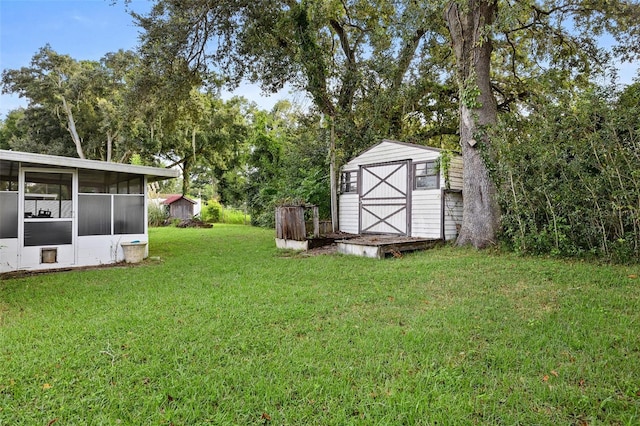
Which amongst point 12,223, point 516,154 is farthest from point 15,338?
point 516,154

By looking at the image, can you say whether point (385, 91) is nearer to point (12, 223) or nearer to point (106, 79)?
point (12, 223)

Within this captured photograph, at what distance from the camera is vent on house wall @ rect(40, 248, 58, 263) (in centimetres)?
678

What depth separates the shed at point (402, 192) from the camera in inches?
345

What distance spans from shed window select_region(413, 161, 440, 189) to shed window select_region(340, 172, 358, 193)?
2059 millimetres

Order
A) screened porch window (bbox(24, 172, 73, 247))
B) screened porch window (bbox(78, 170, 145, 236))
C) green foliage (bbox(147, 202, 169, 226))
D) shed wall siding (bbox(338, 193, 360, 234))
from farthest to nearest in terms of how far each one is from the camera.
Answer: green foliage (bbox(147, 202, 169, 226)) → shed wall siding (bbox(338, 193, 360, 234)) → screened porch window (bbox(78, 170, 145, 236)) → screened porch window (bbox(24, 172, 73, 247))

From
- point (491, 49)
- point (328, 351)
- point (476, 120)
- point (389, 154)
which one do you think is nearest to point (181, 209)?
point (389, 154)

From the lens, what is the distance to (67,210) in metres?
7.08

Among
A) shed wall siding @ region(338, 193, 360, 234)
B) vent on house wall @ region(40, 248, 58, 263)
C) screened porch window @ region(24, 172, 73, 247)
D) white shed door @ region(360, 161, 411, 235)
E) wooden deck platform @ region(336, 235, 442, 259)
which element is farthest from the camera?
shed wall siding @ region(338, 193, 360, 234)

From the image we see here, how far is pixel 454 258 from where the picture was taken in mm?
6910

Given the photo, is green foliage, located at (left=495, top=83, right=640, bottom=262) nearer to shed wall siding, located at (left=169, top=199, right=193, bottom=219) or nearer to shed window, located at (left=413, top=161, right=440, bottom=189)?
shed window, located at (left=413, top=161, right=440, bottom=189)

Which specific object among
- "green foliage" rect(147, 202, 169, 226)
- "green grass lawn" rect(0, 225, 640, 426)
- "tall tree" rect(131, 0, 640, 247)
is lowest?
"green grass lawn" rect(0, 225, 640, 426)

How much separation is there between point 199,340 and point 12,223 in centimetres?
576

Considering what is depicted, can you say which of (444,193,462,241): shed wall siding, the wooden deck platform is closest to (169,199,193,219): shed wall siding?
the wooden deck platform

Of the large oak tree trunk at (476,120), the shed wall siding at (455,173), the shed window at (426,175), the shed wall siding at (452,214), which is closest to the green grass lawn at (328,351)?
the large oak tree trunk at (476,120)
